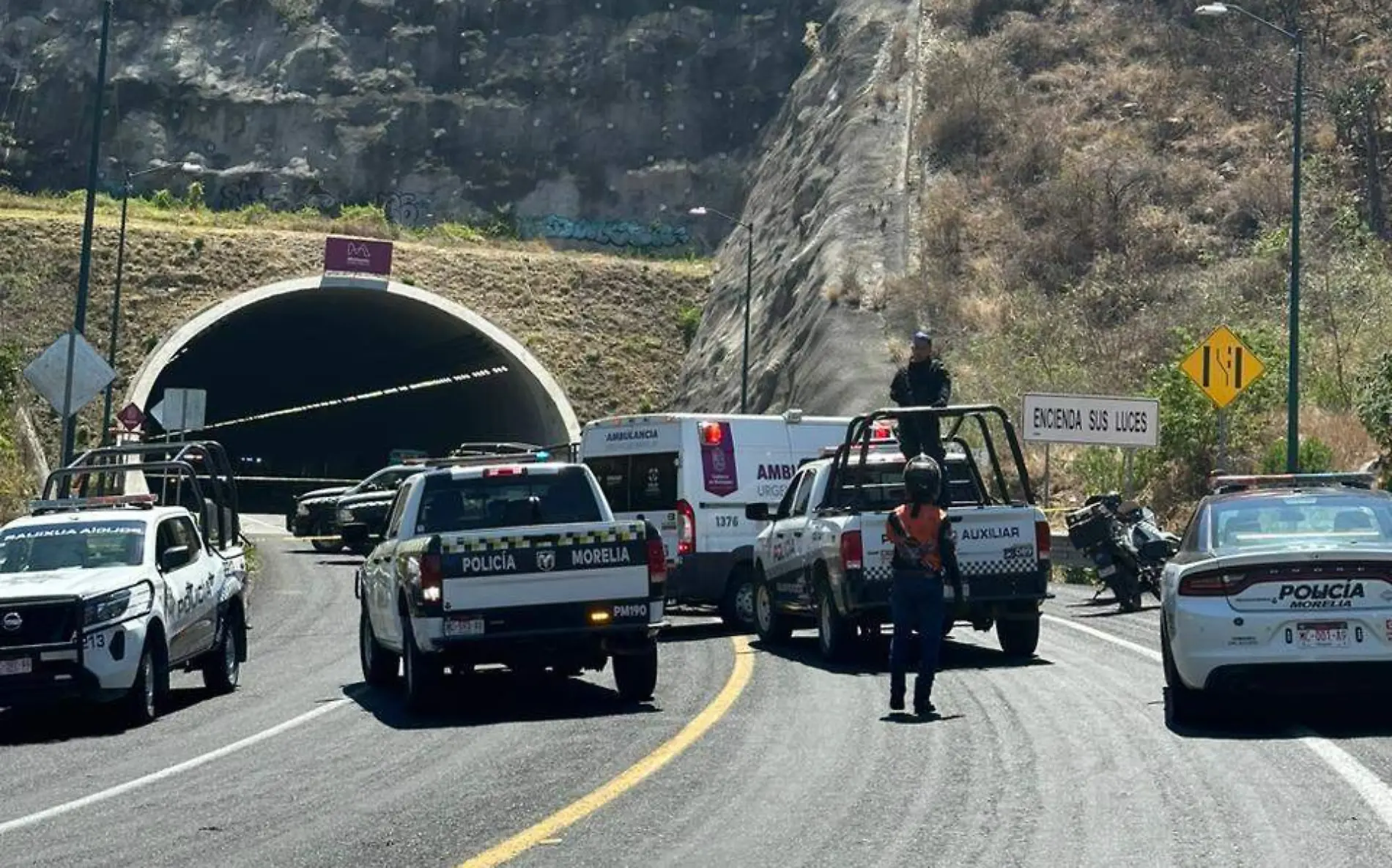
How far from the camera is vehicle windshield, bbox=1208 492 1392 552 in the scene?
13367 mm

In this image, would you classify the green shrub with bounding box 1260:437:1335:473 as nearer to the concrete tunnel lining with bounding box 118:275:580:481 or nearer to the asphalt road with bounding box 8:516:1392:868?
the asphalt road with bounding box 8:516:1392:868

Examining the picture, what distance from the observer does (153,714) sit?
1627cm

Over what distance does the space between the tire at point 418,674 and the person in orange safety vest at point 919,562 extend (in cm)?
346

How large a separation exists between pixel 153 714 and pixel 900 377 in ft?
25.8

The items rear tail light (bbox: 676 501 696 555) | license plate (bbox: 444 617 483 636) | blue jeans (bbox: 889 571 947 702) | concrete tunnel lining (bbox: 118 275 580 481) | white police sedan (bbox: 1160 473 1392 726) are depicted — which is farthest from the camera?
concrete tunnel lining (bbox: 118 275 580 481)

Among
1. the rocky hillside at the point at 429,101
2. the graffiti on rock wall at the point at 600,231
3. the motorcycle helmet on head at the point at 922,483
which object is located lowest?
the motorcycle helmet on head at the point at 922,483

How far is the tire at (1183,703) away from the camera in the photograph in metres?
12.9

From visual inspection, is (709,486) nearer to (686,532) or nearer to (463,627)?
(686,532)

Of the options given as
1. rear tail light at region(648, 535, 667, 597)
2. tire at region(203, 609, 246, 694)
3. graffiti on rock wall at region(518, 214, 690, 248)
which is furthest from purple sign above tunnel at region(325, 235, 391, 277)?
rear tail light at region(648, 535, 667, 597)

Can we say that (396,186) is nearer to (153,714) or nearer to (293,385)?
(293,385)

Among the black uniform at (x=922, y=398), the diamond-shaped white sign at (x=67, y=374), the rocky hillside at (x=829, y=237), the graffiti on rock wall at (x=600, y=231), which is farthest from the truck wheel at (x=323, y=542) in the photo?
the graffiti on rock wall at (x=600, y=231)

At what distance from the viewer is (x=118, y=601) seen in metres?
15.8

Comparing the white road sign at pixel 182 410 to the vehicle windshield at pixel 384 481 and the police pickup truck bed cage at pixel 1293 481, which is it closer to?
the vehicle windshield at pixel 384 481

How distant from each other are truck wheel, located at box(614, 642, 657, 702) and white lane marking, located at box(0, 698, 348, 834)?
2.36 metres
